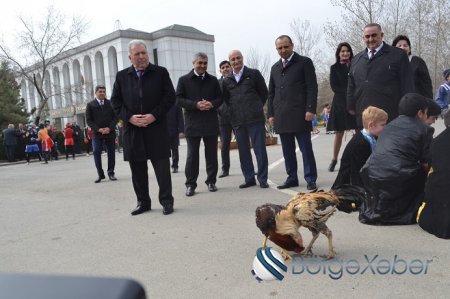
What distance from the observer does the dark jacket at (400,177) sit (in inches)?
156

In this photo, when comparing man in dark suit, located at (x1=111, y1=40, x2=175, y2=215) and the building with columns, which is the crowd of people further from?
the building with columns

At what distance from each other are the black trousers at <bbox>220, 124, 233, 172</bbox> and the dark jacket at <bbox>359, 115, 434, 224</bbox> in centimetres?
424

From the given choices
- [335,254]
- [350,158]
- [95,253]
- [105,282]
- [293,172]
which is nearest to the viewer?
[105,282]

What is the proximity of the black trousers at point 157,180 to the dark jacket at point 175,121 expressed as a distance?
396cm

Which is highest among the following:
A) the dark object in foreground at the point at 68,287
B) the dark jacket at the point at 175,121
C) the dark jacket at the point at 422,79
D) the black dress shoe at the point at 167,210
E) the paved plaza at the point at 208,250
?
the dark jacket at the point at 422,79

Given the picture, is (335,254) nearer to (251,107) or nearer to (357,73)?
(357,73)

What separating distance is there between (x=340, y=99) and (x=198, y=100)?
8.63ft

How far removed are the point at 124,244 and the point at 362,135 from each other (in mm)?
2827

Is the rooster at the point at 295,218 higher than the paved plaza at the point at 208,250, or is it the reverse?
the rooster at the point at 295,218

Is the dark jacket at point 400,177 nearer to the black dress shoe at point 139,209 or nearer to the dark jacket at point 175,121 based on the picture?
the black dress shoe at point 139,209

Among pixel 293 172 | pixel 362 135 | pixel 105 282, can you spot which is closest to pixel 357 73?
pixel 362 135

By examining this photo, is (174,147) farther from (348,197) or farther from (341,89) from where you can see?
(348,197)

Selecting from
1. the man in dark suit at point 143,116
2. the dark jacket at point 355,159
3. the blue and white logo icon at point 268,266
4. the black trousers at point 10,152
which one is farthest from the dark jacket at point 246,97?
the black trousers at point 10,152

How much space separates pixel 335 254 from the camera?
331cm
